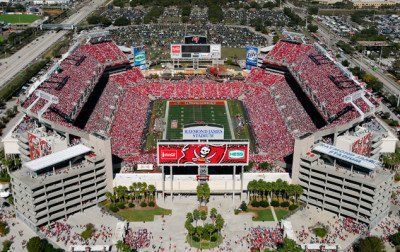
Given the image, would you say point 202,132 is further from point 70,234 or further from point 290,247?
point 70,234

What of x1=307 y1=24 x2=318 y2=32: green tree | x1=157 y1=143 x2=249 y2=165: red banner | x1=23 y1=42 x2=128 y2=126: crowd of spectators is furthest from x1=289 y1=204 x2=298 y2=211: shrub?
x1=307 y1=24 x2=318 y2=32: green tree

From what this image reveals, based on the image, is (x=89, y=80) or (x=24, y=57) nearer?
(x=89, y=80)

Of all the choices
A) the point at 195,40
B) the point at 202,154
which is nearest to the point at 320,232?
the point at 202,154

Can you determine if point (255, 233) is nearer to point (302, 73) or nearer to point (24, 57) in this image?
point (302, 73)

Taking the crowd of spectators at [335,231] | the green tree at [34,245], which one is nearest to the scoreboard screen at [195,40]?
the crowd of spectators at [335,231]

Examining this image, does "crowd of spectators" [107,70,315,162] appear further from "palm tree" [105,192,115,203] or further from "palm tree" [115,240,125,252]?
"palm tree" [115,240,125,252]

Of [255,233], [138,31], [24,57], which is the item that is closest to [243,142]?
[255,233]
